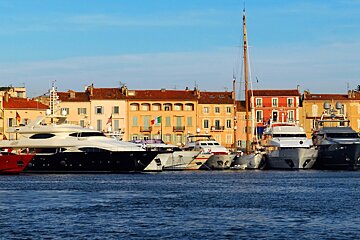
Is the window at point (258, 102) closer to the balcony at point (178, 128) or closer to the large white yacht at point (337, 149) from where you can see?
the balcony at point (178, 128)

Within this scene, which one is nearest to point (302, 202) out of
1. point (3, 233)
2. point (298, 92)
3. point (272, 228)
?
point (272, 228)

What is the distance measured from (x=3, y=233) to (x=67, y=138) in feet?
→ 183

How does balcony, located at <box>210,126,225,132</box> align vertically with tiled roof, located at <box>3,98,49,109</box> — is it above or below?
below

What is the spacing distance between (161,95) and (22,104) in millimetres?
22647

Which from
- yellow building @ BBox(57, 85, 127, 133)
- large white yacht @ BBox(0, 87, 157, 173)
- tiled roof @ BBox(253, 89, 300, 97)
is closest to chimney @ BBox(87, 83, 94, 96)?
yellow building @ BBox(57, 85, 127, 133)

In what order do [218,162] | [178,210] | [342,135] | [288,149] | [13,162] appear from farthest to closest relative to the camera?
[218,162] < [342,135] < [288,149] < [13,162] < [178,210]

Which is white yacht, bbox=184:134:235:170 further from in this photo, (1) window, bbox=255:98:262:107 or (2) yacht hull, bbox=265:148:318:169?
(1) window, bbox=255:98:262:107

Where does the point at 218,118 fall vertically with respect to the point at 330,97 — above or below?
below

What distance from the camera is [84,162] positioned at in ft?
326

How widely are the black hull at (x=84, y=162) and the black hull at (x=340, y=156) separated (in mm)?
27860

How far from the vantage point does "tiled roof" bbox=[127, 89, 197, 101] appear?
155 meters

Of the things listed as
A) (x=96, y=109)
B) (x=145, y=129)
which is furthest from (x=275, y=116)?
(x=96, y=109)

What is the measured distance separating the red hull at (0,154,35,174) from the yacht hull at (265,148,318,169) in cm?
3372

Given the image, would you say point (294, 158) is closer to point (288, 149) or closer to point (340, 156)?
point (288, 149)
